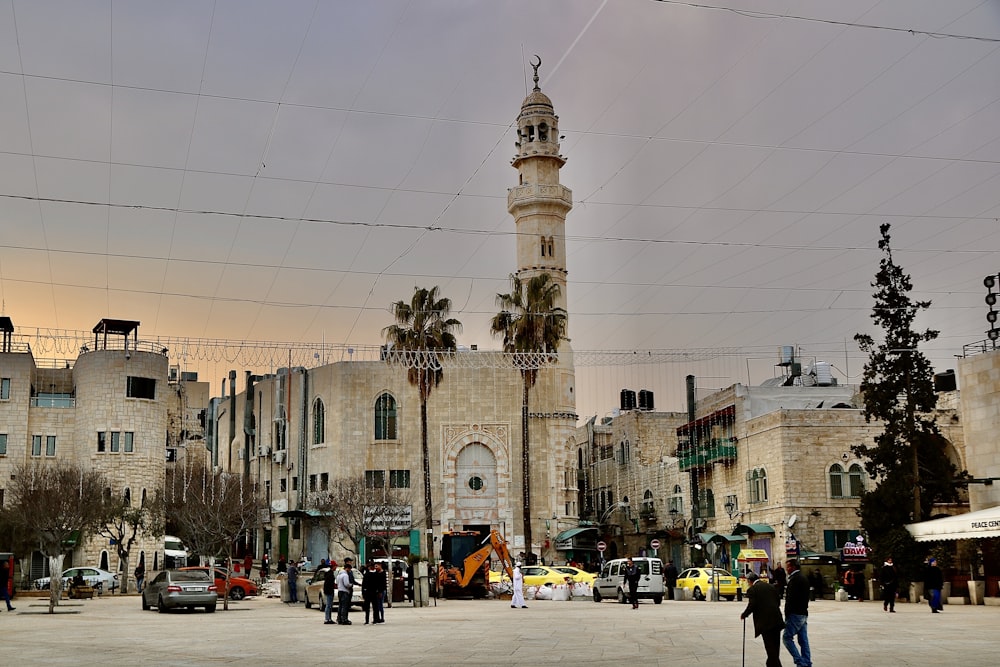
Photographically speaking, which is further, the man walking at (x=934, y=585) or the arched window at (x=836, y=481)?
the arched window at (x=836, y=481)

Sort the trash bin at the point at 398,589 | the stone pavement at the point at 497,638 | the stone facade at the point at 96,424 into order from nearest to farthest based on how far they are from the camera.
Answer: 1. the stone pavement at the point at 497,638
2. the trash bin at the point at 398,589
3. the stone facade at the point at 96,424

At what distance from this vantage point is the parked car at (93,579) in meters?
53.2

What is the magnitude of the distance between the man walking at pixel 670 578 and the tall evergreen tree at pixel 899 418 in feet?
21.9

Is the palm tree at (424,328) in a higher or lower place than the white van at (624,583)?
higher

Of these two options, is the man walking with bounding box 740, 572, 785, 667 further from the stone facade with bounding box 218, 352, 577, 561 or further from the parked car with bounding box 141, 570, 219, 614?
the stone facade with bounding box 218, 352, 577, 561

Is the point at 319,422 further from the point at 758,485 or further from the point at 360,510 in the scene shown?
the point at 758,485

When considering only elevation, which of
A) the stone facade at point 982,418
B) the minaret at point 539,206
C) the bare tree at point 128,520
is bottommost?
the bare tree at point 128,520

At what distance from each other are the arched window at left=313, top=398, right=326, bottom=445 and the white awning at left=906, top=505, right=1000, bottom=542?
3773 cm

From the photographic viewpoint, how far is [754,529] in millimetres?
48875

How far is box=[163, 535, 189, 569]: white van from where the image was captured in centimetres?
6825

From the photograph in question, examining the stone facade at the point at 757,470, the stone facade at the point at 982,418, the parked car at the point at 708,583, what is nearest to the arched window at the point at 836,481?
the stone facade at the point at 757,470

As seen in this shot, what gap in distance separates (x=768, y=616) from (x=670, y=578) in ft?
87.3

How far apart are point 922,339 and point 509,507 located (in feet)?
105

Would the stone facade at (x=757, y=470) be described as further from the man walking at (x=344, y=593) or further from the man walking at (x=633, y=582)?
the man walking at (x=344, y=593)
